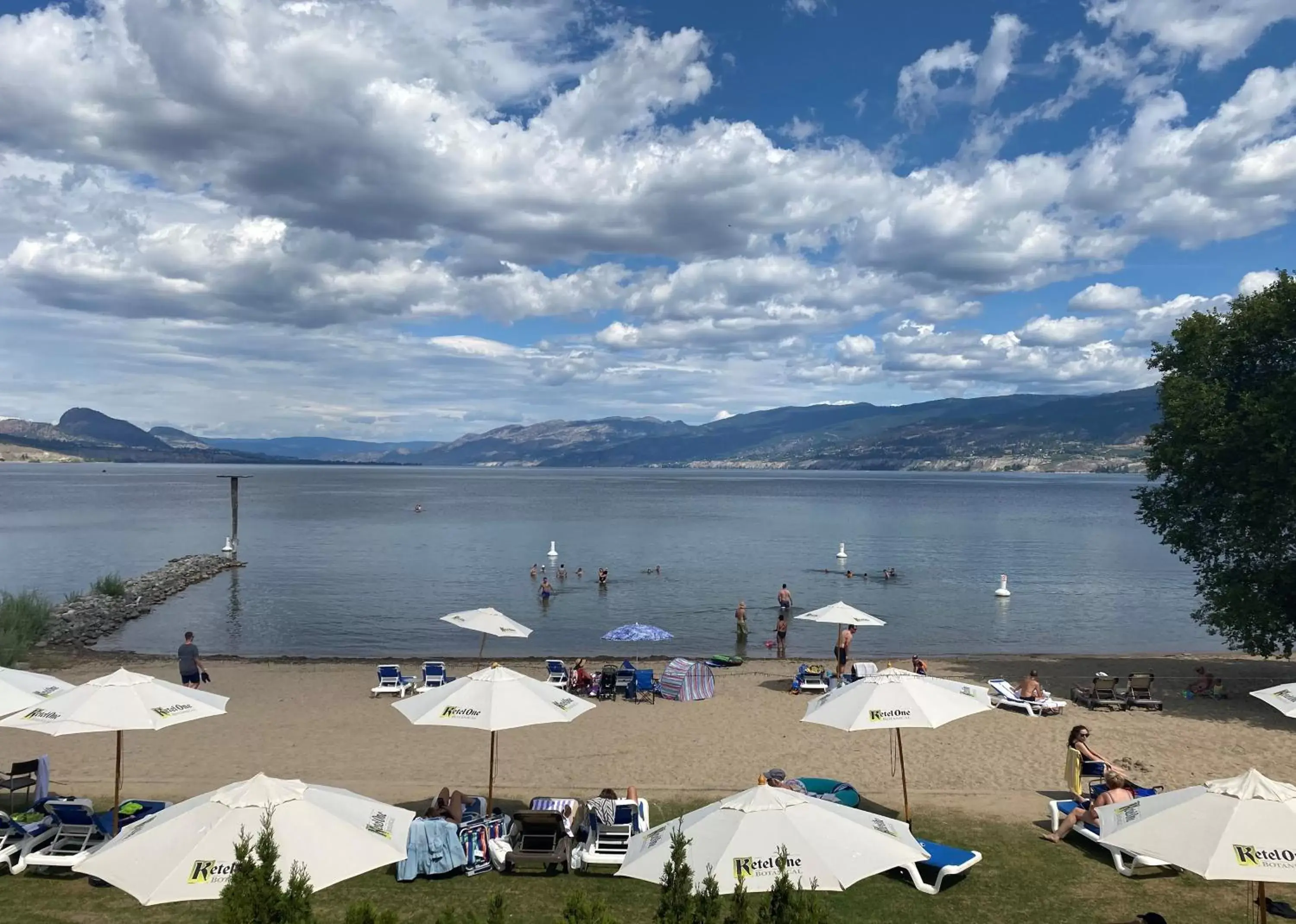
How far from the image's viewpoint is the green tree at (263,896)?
5078 millimetres

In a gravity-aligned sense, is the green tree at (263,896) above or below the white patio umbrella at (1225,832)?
above

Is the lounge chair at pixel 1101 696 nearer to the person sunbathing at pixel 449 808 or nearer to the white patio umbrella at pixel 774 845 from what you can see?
the white patio umbrella at pixel 774 845

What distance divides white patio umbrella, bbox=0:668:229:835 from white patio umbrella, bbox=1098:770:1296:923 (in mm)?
10815

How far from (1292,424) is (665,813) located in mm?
16639

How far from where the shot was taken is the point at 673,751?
16.2m

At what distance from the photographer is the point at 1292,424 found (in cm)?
1884

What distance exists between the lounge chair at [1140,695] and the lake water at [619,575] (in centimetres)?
1153

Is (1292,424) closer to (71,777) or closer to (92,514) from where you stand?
(71,777)

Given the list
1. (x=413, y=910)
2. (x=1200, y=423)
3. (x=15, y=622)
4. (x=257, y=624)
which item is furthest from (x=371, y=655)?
→ (x=1200, y=423)

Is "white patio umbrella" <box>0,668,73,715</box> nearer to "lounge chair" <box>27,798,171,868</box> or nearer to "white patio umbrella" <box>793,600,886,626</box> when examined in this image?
"lounge chair" <box>27,798,171,868</box>

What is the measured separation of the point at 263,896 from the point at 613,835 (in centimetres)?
653

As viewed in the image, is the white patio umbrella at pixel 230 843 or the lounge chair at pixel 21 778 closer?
the white patio umbrella at pixel 230 843

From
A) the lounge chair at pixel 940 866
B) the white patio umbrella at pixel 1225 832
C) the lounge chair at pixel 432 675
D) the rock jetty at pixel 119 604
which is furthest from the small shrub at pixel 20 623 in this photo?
the white patio umbrella at pixel 1225 832

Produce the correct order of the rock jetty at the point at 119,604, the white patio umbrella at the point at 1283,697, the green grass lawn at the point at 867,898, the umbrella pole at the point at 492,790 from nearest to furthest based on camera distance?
1. the green grass lawn at the point at 867,898
2. the umbrella pole at the point at 492,790
3. the white patio umbrella at the point at 1283,697
4. the rock jetty at the point at 119,604
